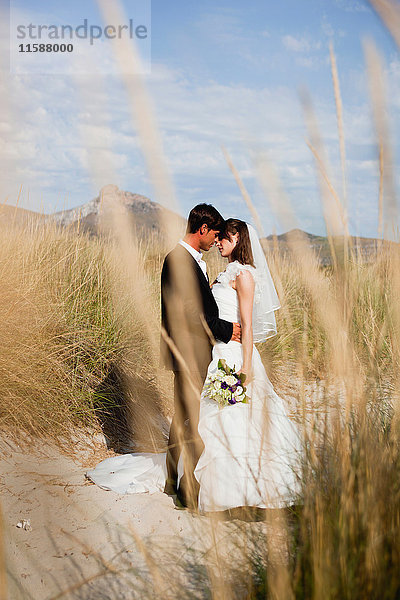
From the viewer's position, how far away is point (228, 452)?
3.16m

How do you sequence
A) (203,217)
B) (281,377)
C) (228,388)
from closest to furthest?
1. (228,388)
2. (203,217)
3. (281,377)

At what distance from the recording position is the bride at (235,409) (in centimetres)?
328

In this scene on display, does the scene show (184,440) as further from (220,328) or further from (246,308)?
(246,308)

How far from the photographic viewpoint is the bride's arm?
11.8 feet

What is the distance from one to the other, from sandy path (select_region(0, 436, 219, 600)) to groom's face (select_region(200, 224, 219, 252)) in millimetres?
1726

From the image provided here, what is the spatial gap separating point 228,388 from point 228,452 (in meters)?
0.46

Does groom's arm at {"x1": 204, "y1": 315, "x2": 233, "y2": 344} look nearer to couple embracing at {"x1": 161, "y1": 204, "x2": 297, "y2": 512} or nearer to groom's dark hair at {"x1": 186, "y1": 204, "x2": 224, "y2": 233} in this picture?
couple embracing at {"x1": 161, "y1": 204, "x2": 297, "y2": 512}

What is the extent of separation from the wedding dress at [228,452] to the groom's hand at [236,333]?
0.10ft

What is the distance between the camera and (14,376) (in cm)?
397

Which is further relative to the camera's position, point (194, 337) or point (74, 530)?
point (194, 337)

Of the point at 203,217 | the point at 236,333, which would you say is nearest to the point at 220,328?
the point at 236,333

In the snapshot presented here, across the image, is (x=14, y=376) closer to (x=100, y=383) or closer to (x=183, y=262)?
(x=100, y=383)

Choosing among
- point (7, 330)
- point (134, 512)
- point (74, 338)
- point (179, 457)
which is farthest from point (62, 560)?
point (74, 338)

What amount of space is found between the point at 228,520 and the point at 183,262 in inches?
59.2
